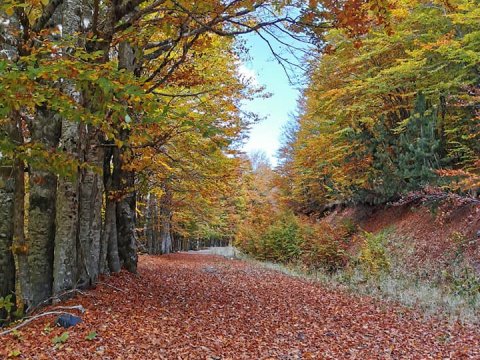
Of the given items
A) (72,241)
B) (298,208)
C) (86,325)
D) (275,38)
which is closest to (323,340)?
(86,325)

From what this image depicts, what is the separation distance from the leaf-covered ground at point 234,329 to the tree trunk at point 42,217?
24.4 inches

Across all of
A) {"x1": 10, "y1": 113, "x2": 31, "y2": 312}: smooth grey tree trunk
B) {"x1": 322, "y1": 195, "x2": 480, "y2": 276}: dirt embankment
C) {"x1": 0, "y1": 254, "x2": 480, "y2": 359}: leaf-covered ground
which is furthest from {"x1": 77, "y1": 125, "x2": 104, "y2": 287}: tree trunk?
{"x1": 322, "y1": 195, "x2": 480, "y2": 276}: dirt embankment

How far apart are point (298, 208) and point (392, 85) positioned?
40.8 feet

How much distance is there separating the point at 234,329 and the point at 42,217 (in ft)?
11.4

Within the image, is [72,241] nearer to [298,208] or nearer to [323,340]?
[323,340]

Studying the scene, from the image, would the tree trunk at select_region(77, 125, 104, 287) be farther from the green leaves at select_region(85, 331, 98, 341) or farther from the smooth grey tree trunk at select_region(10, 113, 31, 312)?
the green leaves at select_region(85, 331, 98, 341)

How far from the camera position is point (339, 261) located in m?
15.1

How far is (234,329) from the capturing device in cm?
613

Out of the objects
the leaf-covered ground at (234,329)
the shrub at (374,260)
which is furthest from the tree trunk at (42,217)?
the shrub at (374,260)

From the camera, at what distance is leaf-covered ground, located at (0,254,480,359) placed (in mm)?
4801

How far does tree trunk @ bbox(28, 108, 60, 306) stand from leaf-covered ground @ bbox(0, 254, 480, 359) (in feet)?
2.03

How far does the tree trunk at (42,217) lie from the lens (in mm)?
6391

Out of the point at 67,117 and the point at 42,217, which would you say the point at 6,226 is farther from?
the point at 67,117

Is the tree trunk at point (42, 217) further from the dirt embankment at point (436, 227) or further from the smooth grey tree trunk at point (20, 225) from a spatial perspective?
the dirt embankment at point (436, 227)
